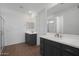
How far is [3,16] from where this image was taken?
58.8 inches

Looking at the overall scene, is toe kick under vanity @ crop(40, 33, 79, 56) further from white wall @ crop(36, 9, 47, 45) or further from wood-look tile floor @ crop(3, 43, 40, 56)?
wood-look tile floor @ crop(3, 43, 40, 56)

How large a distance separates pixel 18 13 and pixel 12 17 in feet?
0.67

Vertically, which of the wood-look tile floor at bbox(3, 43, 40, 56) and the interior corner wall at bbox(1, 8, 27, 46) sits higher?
the interior corner wall at bbox(1, 8, 27, 46)

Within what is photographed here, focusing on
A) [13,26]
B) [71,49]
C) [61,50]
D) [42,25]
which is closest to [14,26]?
[13,26]

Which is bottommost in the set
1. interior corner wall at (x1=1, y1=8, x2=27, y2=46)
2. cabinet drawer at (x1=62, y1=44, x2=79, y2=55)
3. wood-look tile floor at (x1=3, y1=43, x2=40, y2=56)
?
wood-look tile floor at (x1=3, y1=43, x2=40, y2=56)

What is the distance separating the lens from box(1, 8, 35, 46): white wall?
155 cm

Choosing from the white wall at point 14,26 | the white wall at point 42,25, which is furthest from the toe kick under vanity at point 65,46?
the white wall at point 14,26

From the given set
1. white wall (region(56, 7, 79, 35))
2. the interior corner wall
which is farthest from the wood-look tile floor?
white wall (region(56, 7, 79, 35))

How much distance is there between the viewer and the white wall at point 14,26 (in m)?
1.55

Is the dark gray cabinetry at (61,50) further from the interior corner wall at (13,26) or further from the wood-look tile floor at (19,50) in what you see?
the interior corner wall at (13,26)

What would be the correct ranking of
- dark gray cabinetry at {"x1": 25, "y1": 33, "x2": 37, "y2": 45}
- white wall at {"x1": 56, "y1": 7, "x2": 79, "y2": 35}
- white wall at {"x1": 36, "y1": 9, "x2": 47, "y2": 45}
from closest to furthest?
white wall at {"x1": 56, "y1": 7, "x2": 79, "y2": 35}
dark gray cabinetry at {"x1": 25, "y1": 33, "x2": 37, "y2": 45}
white wall at {"x1": 36, "y1": 9, "x2": 47, "y2": 45}

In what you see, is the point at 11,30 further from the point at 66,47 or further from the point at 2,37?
the point at 66,47

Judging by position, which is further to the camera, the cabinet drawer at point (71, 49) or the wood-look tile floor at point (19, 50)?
the wood-look tile floor at point (19, 50)

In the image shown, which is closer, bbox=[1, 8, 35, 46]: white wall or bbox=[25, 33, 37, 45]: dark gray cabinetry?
bbox=[1, 8, 35, 46]: white wall
